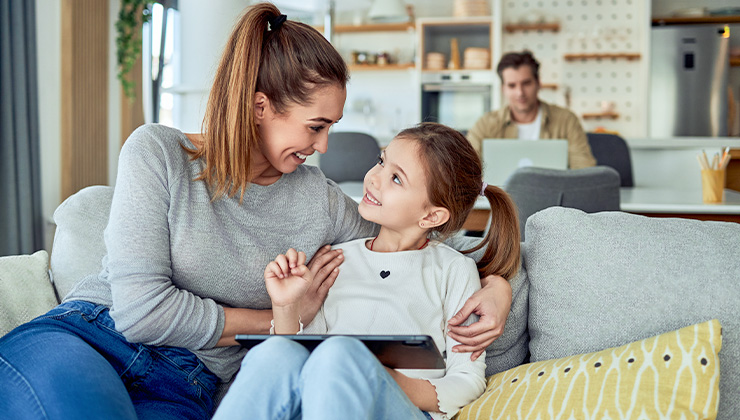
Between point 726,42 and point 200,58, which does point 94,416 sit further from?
point 726,42

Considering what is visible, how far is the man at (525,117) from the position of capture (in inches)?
143

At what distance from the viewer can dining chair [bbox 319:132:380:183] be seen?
3.70 m

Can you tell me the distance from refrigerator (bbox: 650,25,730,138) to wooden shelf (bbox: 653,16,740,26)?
0.08 meters

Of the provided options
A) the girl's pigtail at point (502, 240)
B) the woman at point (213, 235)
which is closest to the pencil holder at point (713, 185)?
the girl's pigtail at point (502, 240)

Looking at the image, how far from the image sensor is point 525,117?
3746mm

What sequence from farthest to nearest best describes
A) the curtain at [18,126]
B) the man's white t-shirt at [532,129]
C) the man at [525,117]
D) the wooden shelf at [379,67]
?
1. the wooden shelf at [379,67]
2. the man's white t-shirt at [532,129]
3. the man at [525,117]
4. the curtain at [18,126]

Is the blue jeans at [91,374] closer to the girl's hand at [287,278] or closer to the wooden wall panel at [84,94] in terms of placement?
the girl's hand at [287,278]

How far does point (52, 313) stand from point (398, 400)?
0.74 metres

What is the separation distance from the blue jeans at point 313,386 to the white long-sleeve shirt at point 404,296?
33cm

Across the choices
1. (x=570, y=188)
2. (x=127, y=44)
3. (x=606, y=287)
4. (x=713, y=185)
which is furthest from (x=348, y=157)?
(x=606, y=287)

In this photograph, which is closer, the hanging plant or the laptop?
the laptop

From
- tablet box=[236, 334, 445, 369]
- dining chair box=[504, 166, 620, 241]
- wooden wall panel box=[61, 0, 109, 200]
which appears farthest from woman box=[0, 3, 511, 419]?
wooden wall panel box=[61, 0, 109, 200]

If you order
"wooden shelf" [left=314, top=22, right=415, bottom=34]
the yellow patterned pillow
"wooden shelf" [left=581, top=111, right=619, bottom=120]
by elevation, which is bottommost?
the yellow patterned pillow

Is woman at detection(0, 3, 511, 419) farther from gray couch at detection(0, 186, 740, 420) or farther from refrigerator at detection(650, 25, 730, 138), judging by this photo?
refrigerator at detection(650, 25, 730, 138)
